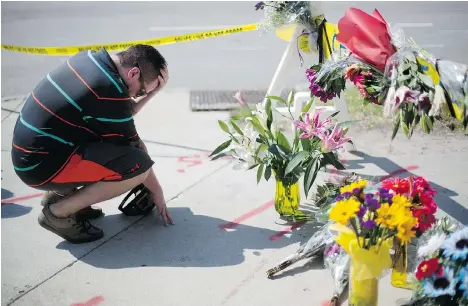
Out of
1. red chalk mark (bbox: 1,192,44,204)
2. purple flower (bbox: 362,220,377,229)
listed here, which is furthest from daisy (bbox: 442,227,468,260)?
red chalk mark (bbox: 1,192,44,204)

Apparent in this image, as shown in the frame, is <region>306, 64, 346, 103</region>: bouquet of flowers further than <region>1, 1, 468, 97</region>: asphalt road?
No

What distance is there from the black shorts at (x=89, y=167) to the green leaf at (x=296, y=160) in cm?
84

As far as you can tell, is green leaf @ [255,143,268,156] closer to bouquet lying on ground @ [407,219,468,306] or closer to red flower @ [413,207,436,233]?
red flower @ [413,207,436,233]

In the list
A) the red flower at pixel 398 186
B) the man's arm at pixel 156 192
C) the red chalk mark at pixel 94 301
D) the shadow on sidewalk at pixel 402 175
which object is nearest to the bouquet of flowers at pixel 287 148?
the man's arm at pixel 156 192

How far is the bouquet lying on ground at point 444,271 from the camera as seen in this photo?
215 cm

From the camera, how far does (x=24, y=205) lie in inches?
149

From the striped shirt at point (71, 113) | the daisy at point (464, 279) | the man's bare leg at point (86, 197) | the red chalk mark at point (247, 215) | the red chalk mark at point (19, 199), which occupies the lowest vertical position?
the red chalk mark at point (247, 215)

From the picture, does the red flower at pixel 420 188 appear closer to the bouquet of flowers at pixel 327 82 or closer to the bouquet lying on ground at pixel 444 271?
the bouquet lying on ground at pixel 444 271

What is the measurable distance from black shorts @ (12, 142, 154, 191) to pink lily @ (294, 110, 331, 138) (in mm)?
942

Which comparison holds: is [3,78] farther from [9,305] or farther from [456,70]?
[456,70]

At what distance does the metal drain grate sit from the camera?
18.5 ft

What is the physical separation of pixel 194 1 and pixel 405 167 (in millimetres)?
9176

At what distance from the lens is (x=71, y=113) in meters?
3.06

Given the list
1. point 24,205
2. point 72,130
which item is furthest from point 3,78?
point 72,130
